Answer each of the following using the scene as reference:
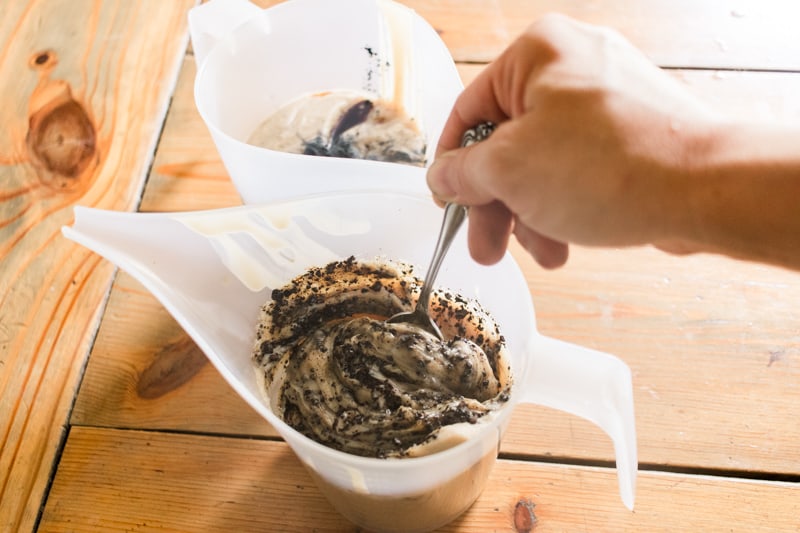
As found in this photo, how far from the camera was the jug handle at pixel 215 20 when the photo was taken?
59cm

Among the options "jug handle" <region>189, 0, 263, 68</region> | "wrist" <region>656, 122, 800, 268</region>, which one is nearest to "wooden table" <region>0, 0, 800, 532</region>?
"jug handle" <region>189, 0, 263, 68</region>

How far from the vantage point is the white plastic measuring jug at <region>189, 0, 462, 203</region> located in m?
A: 0.56

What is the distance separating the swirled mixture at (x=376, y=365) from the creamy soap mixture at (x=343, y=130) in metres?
0.13

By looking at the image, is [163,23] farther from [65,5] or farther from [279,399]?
[279,399]

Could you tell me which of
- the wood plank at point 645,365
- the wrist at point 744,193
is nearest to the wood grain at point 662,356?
the wood plank at point 645,365

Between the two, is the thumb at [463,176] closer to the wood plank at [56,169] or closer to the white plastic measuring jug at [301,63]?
the white plastic measuring jug at [301,63]

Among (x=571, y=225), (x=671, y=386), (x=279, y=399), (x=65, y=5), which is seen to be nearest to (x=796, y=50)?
(x=671, y=386)

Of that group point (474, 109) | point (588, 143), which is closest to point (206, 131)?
point (474, 109)

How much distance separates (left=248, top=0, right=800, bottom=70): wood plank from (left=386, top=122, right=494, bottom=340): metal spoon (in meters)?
0.32

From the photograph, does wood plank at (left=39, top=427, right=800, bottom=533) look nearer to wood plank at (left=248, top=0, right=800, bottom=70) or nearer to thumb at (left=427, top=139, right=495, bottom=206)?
thumb at (left=427, top=139, right=495, bottom=206)

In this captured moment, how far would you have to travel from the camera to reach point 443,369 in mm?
449

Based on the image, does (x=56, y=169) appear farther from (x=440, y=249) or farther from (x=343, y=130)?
(x=440, y=249)

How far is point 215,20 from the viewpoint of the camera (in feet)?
1.96

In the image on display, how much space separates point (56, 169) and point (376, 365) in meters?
0.41
